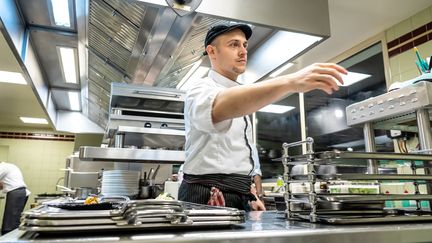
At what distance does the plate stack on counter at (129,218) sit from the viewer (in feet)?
1.54

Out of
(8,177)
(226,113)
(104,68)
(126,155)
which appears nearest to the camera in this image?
(226,113)

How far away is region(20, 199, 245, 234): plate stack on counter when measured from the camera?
0.47 metres

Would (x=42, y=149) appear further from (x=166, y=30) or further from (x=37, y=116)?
(x=166, y=30)

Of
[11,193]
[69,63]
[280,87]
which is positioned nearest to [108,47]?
[69,63]

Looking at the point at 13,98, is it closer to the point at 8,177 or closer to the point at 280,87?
the point at 8,177

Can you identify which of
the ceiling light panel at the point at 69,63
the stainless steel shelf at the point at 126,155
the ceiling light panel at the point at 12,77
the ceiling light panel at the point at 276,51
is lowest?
the stainless steel shelf at the point at 126,155

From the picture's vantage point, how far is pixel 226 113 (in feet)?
2.81

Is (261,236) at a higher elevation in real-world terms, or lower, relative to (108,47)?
lower

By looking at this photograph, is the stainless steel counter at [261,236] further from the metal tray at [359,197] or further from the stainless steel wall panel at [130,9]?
the stainless steel wall panel at [130,9]

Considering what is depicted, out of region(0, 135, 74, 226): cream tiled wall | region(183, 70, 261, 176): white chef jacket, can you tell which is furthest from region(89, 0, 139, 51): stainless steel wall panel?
region(0, 135, 74, 226): cream tiled wall

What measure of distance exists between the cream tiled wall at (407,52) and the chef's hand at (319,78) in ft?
8.16

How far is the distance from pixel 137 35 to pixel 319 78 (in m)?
1.95

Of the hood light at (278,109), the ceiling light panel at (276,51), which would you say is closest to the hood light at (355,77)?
the hood light at (278,109)

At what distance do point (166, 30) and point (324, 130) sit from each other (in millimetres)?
2744
